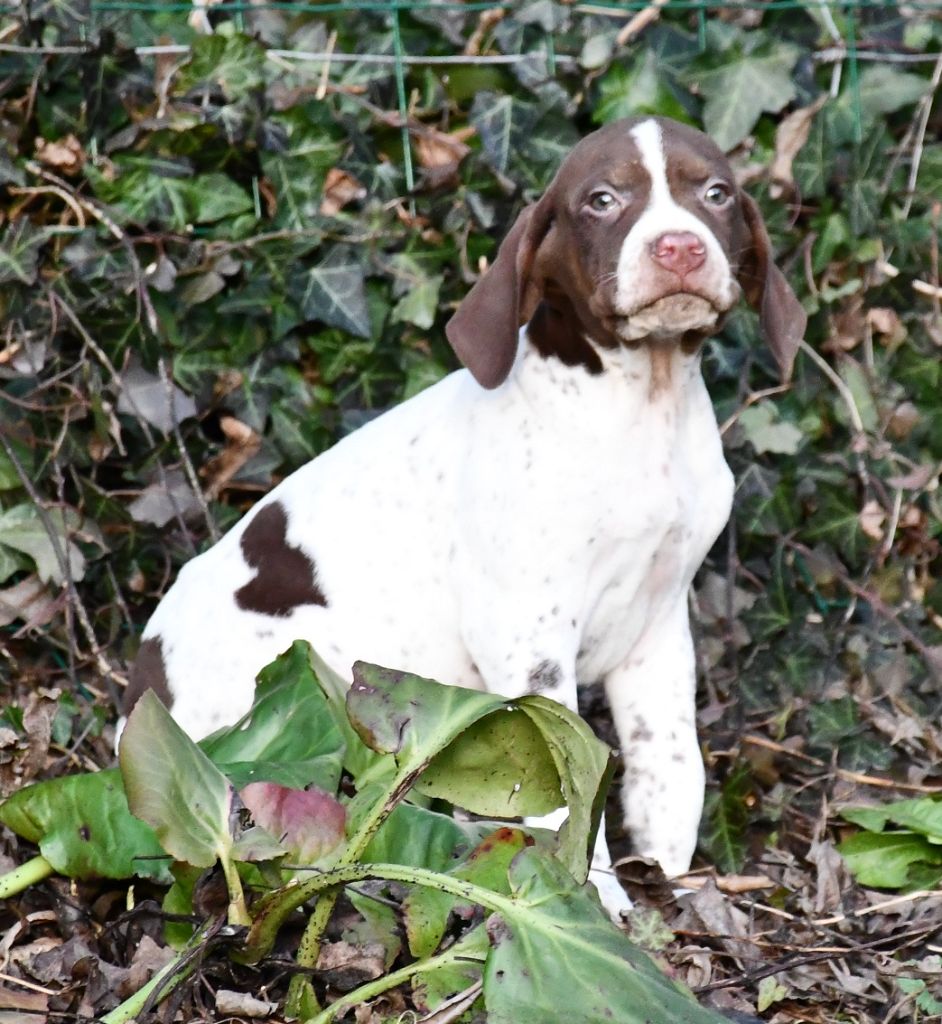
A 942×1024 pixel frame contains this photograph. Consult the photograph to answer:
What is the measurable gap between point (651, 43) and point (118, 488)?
6.74 ft

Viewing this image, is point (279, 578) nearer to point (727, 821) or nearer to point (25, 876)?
point (25, 876)

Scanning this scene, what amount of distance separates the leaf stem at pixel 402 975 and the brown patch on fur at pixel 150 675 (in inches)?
58.0

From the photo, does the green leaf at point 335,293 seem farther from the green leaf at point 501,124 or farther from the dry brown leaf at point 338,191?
the green leaf at point 501,124

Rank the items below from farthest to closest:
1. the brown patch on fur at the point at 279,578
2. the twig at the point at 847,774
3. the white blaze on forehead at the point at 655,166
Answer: the twig at the point at 847,774
the brown patch on fur at the point at 279,578
the white blaze on forehead at the point at 655,166

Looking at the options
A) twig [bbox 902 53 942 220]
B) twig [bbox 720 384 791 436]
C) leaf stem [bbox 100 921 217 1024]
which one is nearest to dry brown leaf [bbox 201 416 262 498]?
twig [bbox 720 384 791 436]

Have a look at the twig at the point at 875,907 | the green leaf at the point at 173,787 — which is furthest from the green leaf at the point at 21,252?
the twig at the point at 875,907

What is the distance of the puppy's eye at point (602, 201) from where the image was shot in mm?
3635

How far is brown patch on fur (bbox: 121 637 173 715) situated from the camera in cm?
411

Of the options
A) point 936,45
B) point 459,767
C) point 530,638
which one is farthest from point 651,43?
point 459,767

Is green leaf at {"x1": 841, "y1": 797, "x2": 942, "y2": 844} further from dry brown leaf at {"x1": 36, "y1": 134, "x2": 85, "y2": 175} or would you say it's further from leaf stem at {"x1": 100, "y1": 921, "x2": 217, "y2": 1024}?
dry brown leaf at {"x1": 36, "y1": 134, "x2": 85, "y2": 175}

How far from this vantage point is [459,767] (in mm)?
2957

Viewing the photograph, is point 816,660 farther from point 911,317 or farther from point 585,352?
point 585,352

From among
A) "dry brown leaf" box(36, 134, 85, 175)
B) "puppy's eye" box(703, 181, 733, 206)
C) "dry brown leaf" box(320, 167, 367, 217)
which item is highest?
"puppy's eye" box(703, 181, 733, 206)

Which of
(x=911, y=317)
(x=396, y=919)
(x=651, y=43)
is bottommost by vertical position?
(x=911, y=317)
